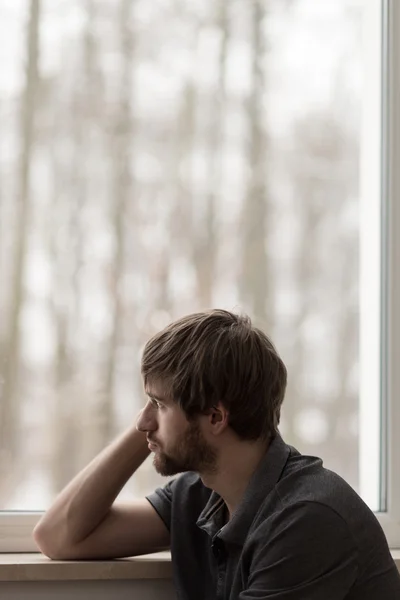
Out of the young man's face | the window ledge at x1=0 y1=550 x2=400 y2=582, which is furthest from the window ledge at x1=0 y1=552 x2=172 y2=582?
the young man's face

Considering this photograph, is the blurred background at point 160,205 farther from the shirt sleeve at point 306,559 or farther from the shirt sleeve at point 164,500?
the shirt sleeve at point 306,559

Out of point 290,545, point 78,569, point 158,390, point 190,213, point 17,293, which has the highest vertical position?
point 190,213

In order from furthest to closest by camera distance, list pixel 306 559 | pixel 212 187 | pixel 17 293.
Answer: pixel 212 187, pixel 17 293, pixel 306 559

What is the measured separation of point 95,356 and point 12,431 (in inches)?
9.3

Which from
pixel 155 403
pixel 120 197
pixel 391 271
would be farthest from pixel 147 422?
pixel 391 271

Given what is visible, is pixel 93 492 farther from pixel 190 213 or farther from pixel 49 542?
pixel 190 213

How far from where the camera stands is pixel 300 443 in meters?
→ 1.97

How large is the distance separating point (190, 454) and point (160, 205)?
62 centimetres

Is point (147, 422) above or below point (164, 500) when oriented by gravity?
above

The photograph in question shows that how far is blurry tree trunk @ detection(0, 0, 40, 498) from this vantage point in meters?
1.85

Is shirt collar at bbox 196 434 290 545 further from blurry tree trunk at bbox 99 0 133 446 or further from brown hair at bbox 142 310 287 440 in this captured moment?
blurry tree trunk at bbox 99 0 133 446

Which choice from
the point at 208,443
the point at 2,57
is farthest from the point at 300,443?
the point at 2,57

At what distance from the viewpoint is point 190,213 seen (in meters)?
1.96

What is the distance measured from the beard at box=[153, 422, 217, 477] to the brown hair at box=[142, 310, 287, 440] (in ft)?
0.13
